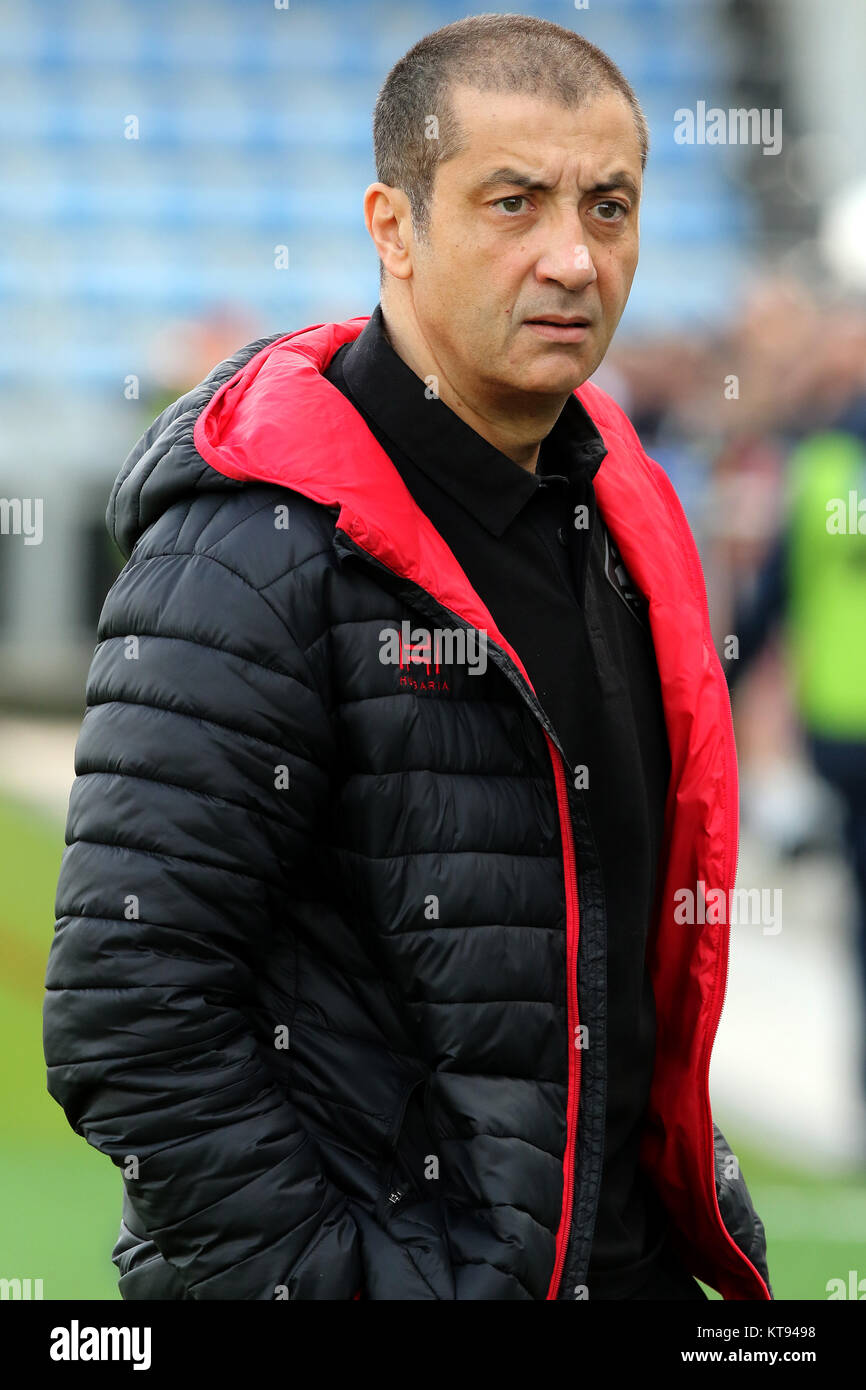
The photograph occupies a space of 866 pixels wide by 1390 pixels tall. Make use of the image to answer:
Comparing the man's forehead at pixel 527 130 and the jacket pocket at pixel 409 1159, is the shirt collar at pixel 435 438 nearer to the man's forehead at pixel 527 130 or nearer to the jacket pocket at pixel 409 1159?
the man's forehead at pixel 527 130

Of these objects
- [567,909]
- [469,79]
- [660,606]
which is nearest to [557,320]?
[469,79]

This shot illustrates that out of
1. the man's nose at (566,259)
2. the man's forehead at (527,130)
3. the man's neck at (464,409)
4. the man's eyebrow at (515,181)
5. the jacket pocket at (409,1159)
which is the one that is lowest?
the jacket pocket at (409,1159)

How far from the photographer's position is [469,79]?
1596 mm

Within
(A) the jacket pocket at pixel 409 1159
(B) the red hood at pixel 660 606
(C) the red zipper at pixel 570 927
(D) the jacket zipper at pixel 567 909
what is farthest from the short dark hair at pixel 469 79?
(A) the jacket pocket at pixel 409 1159

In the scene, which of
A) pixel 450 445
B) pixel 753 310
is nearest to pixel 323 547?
pixel 450 445

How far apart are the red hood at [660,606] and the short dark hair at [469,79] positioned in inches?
8.5

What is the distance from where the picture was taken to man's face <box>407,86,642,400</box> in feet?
5.18

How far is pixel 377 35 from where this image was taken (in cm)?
1304

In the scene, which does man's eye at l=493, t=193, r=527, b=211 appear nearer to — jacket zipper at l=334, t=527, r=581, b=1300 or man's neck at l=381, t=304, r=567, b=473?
man's neck at l=381, t=304, r=567, b=473

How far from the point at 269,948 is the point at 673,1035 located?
1.62 feet

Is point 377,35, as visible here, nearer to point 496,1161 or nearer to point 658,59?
point 658,59

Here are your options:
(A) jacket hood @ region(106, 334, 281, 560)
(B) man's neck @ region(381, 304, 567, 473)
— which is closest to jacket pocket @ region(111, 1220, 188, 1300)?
(A) jacket hood @ region(106, 334, 281, 560)

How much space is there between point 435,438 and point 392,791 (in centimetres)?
36

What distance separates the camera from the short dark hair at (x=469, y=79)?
1.59 metres
